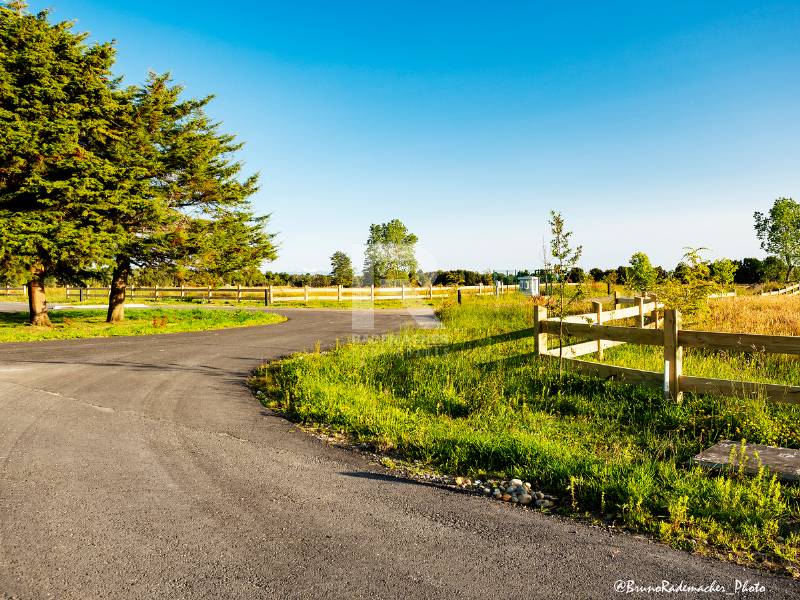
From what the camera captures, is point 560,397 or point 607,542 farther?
point 560,397

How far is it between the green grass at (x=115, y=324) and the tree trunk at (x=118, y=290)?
0.39 m

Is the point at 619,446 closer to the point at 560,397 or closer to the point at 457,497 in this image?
the point at 560,397

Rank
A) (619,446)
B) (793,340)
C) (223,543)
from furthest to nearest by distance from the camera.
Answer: (793,340) < (619,446) < (223,543)

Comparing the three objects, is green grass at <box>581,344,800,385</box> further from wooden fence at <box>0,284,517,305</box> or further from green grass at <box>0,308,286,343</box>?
wooden fence at <box>0,284,517,305</box>

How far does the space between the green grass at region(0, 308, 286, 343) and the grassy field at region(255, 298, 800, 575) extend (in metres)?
10.3

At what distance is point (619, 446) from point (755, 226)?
59.1m

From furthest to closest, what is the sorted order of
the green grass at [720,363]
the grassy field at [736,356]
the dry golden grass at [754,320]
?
the dry golden grass at [754,320] < the grassy field at [736,356] < the green grass at [720,363]

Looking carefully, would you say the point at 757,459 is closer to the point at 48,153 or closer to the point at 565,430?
the point at 565,430

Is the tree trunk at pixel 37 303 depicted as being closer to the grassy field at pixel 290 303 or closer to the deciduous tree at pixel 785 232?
the grassy field at pixel 290 303

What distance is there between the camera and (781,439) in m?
5.92

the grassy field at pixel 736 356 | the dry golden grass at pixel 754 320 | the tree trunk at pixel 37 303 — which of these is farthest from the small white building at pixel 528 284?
the tree trunk at pixel 37 303

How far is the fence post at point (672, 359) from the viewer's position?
7.26 m

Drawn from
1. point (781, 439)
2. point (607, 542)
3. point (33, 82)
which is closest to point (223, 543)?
point (607, 542)

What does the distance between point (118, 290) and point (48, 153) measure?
20.4ft
